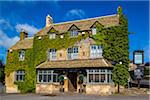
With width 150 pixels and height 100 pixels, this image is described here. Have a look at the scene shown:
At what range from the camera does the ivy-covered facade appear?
2989cm

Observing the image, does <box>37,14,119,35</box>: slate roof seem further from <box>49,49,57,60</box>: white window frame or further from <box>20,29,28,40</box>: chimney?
<box>20,29,28,40</box>: chimney

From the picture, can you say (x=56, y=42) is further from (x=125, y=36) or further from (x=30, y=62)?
(x=125, y=36)

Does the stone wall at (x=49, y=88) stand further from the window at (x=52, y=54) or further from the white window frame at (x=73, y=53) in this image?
the white window frame at (x=73, y=53)

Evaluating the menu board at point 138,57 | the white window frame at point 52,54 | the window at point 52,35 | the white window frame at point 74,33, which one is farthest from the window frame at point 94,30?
the white window frame at point 52,54

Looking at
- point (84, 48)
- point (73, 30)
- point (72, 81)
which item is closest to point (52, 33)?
point (73, 30)

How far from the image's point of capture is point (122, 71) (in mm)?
30922

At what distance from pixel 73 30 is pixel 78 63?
554 centimetres

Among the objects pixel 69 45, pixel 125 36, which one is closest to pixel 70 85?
pixel 69 45

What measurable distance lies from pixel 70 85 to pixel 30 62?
8.09 metres

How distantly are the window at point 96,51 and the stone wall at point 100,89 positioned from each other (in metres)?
4.17

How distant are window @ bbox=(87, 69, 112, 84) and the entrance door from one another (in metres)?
3.64

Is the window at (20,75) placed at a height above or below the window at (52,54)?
below

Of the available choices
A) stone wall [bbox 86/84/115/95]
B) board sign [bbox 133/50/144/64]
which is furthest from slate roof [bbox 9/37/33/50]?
board sign [bbox 133/50/144/64]

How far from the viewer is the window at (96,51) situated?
102 ft
